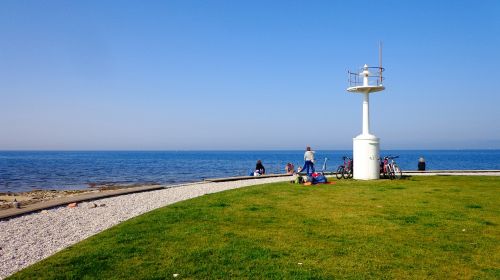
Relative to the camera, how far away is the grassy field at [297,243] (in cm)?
653

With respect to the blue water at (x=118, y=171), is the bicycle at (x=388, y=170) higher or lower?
higher

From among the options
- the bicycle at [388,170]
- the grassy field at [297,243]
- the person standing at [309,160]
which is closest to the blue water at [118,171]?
the person standing at [309,160]

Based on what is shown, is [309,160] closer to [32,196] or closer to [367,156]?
[367,156]

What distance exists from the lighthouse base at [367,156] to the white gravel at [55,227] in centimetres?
1029

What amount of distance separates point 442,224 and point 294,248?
443 cm

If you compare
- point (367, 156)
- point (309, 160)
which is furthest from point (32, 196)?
point (367, 156)

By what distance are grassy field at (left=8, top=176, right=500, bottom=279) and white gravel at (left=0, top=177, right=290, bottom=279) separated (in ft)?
2.30

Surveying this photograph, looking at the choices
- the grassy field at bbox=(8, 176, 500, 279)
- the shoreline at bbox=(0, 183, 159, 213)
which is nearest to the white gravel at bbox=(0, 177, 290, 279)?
the grassy field at bbox=(8, 176, 500, 279)

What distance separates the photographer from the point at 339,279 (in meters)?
6.10

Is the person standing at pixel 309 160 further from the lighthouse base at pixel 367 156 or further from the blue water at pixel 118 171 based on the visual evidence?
the blue water at pixel 118 171

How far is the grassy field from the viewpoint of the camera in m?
6.53

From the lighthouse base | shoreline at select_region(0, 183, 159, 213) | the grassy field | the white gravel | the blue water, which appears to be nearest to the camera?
the grassy field

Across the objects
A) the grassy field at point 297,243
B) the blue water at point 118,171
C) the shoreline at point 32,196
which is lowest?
the blue water at point 118,171

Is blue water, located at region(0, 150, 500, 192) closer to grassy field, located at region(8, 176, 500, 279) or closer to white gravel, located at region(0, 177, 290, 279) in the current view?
white gravel, located at region(0, 177, 290, 279)
